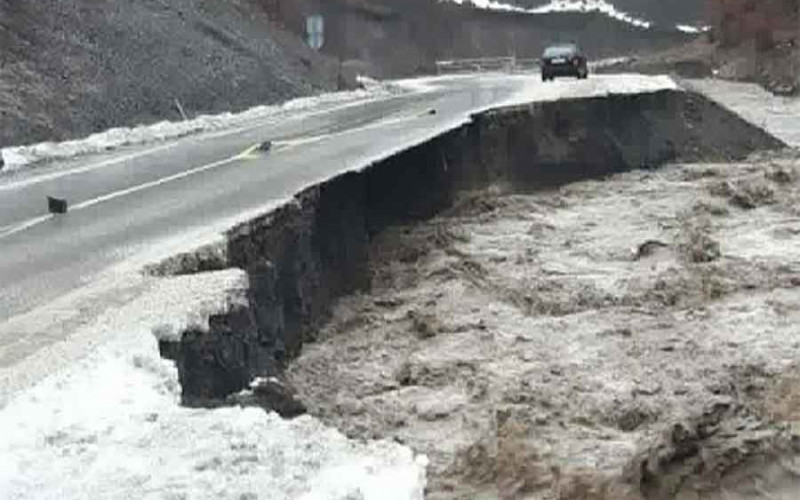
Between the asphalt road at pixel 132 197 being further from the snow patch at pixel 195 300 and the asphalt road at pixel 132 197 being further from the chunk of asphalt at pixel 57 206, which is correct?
the snow patch at pixel 195 300

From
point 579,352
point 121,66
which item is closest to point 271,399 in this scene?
point 579,352

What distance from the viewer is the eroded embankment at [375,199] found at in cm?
799

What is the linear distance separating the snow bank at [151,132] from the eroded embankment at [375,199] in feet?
21.4

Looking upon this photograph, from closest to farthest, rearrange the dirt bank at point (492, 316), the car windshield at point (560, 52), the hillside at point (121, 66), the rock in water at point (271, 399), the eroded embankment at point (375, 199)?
the rock in water at point (271, 399)
the dirt bank at point (492, 316)
the eroded embankment at point (375, 199)
the hillside at point (121, 66)
the car windshield at point (560, 52)

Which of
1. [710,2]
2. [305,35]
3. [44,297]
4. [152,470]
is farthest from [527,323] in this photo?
[710,2]

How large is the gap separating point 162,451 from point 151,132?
64.0 feet

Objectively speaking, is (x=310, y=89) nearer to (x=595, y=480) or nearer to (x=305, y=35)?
(x=305, y=35)

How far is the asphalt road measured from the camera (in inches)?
347

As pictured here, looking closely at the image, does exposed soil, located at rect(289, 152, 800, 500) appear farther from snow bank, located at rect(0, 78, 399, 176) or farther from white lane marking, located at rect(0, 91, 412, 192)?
snow bank, located at rect(0, 78, 399, 176)

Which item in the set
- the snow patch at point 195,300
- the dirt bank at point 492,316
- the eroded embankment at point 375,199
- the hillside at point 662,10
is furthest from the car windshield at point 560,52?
the hillside at point 662,10

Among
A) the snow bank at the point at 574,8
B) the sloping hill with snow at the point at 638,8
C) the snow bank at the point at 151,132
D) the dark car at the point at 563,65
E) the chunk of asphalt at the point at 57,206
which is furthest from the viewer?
the sloping hill with snow at the point at 638,8

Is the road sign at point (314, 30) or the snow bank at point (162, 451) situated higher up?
the road sign at point (314, 30)

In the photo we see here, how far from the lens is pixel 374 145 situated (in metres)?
18.7

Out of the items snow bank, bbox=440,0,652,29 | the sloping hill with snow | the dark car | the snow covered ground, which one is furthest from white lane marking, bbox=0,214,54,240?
the sloping hill with snow
